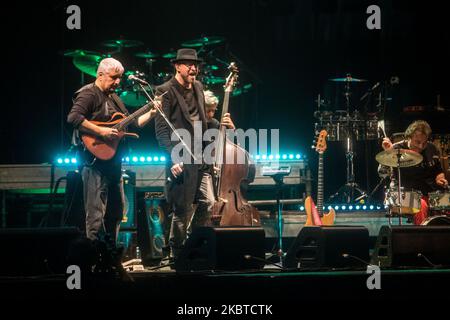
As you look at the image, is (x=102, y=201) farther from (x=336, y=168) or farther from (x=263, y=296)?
(x=336, y=168)

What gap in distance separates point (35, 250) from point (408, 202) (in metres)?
5.11

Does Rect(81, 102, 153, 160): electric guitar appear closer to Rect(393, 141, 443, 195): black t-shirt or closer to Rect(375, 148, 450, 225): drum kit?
Rect(375, 148, 450, 225): drum kit

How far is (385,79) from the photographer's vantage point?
12.4 meters

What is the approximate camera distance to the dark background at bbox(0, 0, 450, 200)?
1181cm

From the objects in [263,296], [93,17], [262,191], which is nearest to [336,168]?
[262,191]

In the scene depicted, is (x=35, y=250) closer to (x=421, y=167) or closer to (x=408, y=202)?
(x=408, y=202)

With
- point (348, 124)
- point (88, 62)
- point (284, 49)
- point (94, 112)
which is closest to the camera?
point (94, 112)

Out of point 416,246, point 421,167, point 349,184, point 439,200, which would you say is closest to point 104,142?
point 416,246

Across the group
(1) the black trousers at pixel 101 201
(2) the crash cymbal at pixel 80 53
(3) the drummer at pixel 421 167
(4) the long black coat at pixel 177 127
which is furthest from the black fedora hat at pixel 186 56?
(3) the drummer at pixel 421 167

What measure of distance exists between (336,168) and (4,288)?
7718 millimetres

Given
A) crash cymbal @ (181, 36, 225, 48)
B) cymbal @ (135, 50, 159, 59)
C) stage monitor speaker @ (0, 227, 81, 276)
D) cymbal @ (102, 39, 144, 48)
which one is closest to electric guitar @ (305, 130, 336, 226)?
crash cymbal @ (181, 36, 225, 48)

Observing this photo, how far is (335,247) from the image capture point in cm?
585

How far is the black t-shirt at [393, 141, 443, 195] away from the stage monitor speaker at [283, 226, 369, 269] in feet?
12.3

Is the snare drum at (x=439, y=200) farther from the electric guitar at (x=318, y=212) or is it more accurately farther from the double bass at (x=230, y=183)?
the double bass at (x=230, y=183)
